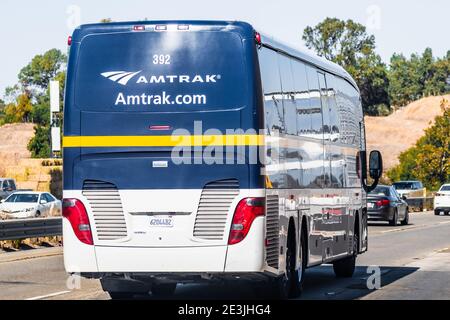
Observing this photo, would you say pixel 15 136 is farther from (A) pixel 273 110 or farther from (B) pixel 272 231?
(B) pixel 272 231

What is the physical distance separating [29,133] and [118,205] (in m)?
141

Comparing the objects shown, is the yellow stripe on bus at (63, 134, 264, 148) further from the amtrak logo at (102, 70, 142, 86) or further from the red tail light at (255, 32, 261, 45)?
the red tail light at (255, 32, 261, 45)

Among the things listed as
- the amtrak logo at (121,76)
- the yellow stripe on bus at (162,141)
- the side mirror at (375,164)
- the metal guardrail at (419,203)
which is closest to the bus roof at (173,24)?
the amtrak logo at (121,76)

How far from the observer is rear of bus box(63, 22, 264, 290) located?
14125 mm

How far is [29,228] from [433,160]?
244 ft

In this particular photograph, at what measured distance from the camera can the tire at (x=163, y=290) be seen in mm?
17166

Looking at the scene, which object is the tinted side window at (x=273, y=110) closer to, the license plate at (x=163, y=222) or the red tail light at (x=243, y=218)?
the red tail light at (x=243, y=218)

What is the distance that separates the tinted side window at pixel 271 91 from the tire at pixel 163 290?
3.16m

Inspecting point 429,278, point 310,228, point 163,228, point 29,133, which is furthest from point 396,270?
point 29,133

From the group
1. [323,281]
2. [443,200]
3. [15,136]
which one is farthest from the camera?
[15,136]

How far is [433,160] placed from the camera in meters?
99.6

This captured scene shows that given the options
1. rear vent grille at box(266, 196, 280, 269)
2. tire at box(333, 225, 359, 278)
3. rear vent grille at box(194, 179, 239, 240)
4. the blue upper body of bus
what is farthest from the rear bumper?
tire at box(333, 225, 359, 278)

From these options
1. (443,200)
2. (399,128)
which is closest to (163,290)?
(443,200)
